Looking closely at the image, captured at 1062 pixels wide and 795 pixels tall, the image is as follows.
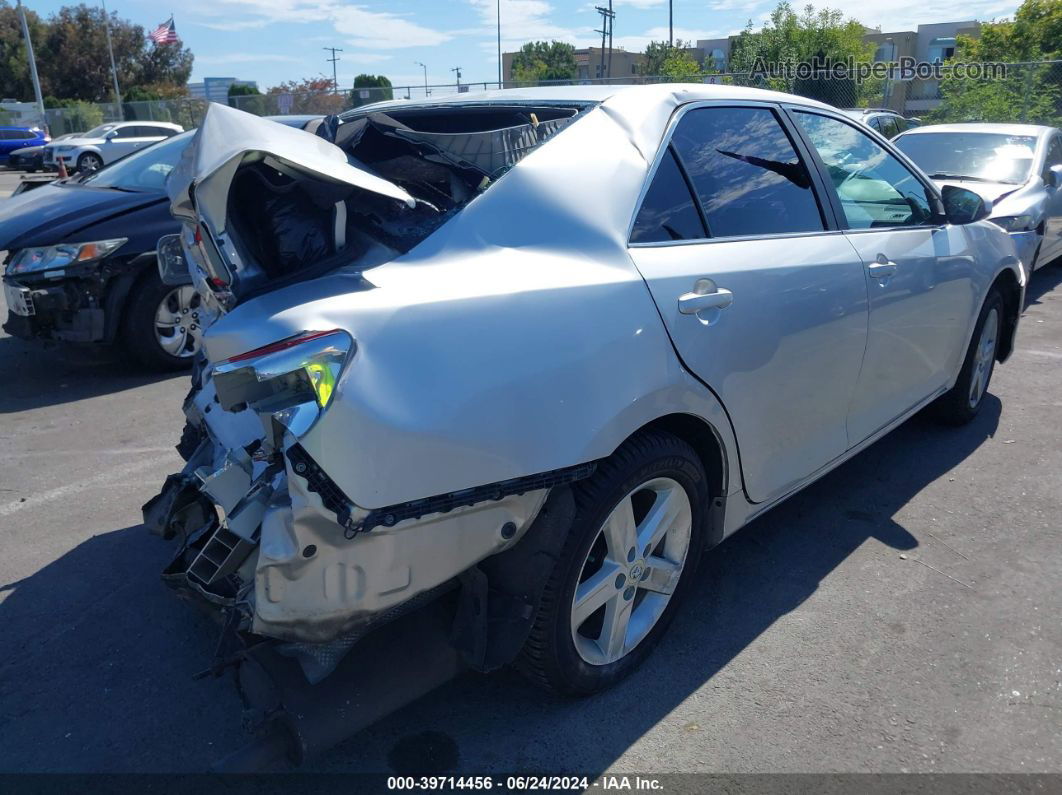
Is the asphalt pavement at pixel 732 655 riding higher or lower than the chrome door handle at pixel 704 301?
lower

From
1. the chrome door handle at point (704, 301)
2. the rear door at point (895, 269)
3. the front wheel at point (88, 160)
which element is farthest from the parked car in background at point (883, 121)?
the front wheel at point (88, 160)

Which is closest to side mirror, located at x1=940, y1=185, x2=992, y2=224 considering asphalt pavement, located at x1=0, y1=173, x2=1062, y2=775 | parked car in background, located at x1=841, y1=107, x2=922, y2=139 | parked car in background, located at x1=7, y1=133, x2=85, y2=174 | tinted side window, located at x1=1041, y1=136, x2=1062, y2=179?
asphalt pavement, located at x1=0, y1=173, x2=1062, y2=775

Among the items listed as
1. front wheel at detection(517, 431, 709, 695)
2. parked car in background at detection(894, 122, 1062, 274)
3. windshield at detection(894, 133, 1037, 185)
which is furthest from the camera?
windshield at detection(894, 133, 1037, 185)

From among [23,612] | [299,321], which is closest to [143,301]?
[23,612]

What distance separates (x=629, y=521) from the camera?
8.60ft

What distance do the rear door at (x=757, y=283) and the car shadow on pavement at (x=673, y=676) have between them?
455 mm

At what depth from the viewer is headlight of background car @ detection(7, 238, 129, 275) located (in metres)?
5.51

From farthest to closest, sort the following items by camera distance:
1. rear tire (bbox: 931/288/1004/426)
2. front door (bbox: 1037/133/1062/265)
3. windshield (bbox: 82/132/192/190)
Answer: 1. front door (bbox: 1037/133/1062/265)
2. windshield (bbox: 82/132/192/190)
3. rear tire (bbox: 931/288/1004/426)

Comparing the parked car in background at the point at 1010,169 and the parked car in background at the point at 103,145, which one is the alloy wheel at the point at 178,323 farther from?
the parked car in background at the point at 103,145

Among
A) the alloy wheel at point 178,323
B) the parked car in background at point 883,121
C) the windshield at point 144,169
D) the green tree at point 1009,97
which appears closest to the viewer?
the alloy wheel at point 178,323

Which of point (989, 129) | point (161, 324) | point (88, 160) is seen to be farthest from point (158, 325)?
point (88, 160)

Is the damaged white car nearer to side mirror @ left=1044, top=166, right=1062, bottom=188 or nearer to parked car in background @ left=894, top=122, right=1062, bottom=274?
parked car in background @ left=894, top=122, right=1062, bottom=274

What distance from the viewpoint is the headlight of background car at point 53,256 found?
5512mm

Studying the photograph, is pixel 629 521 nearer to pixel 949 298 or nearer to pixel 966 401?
pixel 949 298
